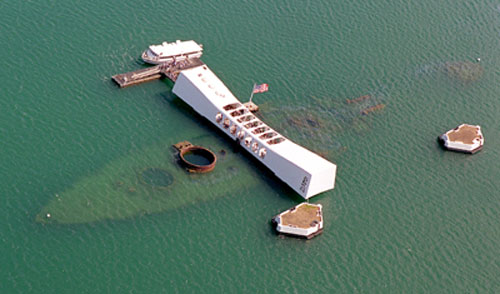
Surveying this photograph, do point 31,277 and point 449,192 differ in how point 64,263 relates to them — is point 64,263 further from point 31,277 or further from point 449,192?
point 449,192

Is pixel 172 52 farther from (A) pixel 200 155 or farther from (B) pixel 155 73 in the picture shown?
(A) pixel 200 155

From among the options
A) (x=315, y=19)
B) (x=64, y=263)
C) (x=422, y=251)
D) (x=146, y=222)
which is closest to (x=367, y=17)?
(x=315, y=19)

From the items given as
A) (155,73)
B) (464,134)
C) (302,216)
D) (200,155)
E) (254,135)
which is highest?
(155,73)

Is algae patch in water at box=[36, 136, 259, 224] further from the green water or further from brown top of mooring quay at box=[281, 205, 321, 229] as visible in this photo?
brown top of mooring quay at box=[281, 205, 321, 229]

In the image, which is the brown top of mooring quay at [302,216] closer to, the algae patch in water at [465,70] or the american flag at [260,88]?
the american flag at [260,88]

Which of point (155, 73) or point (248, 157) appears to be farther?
point (155, 73)

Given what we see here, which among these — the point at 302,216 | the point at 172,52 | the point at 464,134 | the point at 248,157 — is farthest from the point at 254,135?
the point at 464,134

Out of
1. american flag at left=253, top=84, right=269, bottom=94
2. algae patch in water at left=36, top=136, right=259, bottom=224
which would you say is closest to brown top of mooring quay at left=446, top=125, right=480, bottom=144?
american flag at left=253, top=84, right=269, bottom=94
